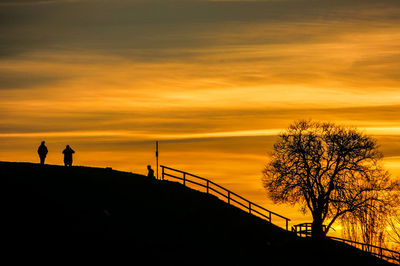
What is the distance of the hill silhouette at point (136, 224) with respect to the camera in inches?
1387

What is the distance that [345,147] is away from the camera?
63188mm

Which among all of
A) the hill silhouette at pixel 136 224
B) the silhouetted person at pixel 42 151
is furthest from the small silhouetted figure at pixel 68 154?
the silhouetted person at pixel 42 151

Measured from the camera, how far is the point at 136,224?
4009cm

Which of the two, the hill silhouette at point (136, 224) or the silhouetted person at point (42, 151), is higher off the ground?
the silhouetted person at point (42, 151)

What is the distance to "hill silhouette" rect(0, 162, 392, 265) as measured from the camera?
116 feet

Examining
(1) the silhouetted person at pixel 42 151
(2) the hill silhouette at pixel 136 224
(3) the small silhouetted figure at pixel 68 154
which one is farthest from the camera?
(3) the small silhouetted figure at pixel 68 154

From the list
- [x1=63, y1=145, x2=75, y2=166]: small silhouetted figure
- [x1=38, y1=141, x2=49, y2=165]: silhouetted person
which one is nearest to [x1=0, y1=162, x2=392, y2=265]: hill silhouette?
[x1=38, y1=141, x2=49, y2=165]: silhouetted person

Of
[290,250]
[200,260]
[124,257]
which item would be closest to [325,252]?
[290,250]

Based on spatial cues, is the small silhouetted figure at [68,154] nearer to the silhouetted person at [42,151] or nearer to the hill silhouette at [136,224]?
the hill silhouette at [136,224]

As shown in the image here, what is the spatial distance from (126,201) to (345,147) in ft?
88.8

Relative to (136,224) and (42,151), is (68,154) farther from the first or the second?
(136,224)

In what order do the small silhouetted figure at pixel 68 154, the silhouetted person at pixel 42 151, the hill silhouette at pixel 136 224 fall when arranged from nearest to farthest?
the hill silhouette at pixel 136 224 → the silhouetted person at pixel 42 151 → the small silhouetted figure at pixel 68 154

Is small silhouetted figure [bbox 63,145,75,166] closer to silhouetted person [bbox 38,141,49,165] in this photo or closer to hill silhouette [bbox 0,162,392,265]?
hill silhouette [bbox 0,162,392,265]

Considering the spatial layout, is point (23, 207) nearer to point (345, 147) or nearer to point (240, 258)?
point (240, 258)
